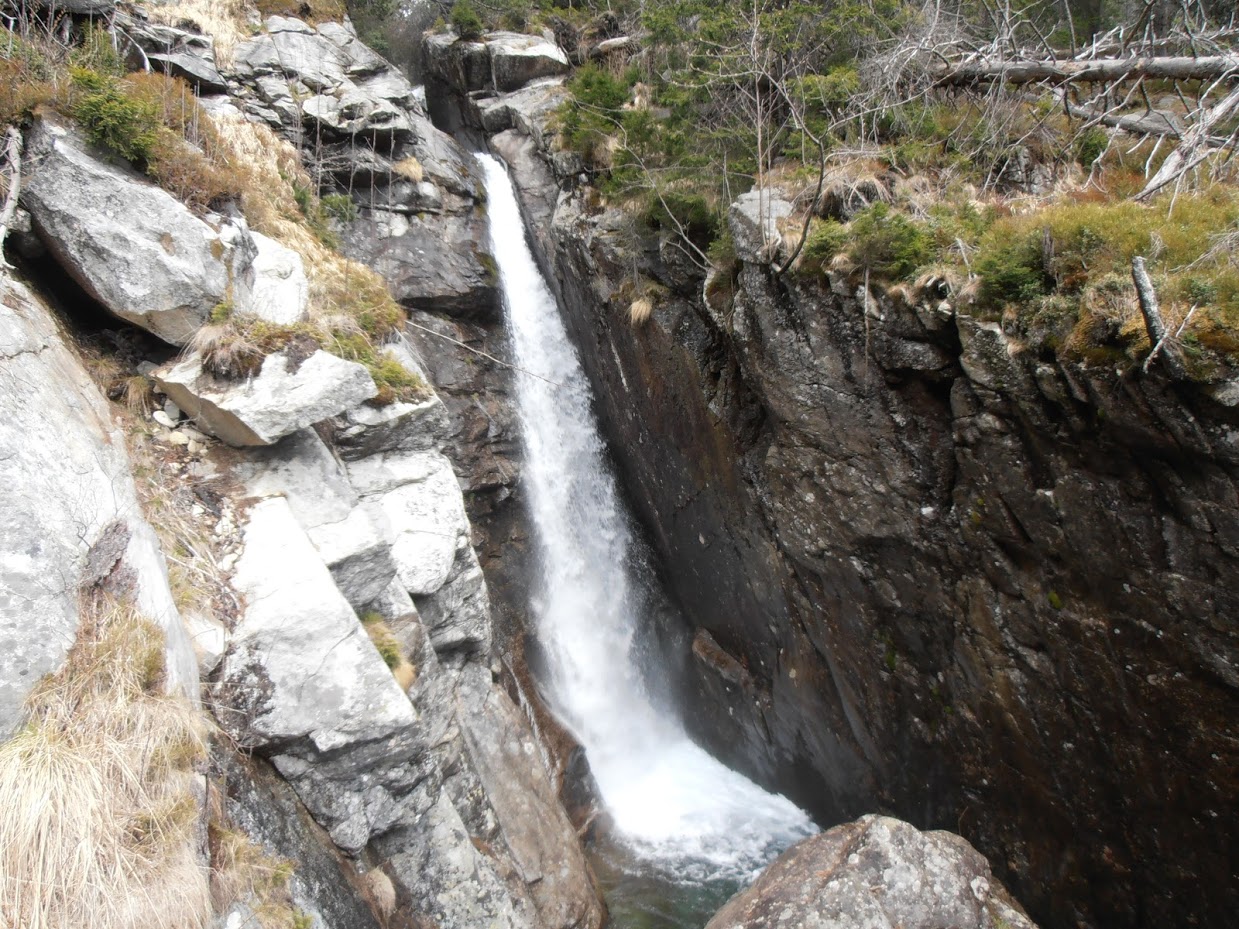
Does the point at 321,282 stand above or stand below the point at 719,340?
above

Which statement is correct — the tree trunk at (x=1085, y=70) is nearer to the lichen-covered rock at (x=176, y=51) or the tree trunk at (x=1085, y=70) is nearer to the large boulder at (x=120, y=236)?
the large boulder at (x=120, y=236)

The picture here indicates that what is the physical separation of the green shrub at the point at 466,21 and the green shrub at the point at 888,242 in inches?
576

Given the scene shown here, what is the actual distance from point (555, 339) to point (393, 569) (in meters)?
7.55

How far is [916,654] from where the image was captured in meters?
7.57

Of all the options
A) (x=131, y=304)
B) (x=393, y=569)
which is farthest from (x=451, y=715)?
(x=131, y=304)

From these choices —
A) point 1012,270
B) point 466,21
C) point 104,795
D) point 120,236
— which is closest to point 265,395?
point 120,236

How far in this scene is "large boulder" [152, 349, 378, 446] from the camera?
18.4ft

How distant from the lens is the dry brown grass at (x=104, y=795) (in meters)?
2.96

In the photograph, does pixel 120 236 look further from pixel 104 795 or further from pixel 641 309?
pixel 641 309

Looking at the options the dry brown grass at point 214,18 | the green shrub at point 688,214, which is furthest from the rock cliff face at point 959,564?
the dry brown grass at point 214,18

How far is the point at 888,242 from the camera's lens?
6.40 m

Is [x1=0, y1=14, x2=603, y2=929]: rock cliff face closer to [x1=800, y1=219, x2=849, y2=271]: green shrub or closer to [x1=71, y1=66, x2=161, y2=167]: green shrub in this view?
[x1=71, y1=66, x2=161, y2=167]: green shrub

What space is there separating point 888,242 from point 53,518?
701 cm

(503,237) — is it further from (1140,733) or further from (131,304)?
(1140,733)
